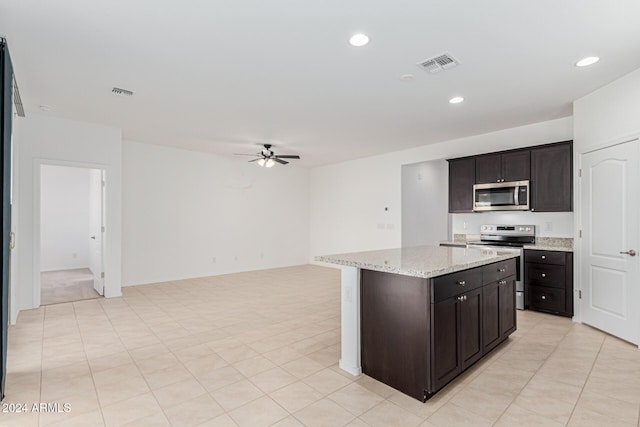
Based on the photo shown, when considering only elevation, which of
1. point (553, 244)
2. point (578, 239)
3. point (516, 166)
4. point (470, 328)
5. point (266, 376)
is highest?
point (516, 166)

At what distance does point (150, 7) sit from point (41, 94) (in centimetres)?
270

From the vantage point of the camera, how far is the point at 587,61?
3023 millimetres

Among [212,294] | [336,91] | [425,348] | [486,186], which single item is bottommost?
[212,294]

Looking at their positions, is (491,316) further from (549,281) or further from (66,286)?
(66,286)

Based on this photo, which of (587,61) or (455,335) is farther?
(587,61)

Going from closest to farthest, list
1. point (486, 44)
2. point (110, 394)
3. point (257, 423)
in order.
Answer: point (257, 423) < point (110, 394) < point (486, 44)

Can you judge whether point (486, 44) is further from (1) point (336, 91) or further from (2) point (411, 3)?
(1) point (336, 91)

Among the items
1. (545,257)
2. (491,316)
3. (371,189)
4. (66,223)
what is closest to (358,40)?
(491,316)

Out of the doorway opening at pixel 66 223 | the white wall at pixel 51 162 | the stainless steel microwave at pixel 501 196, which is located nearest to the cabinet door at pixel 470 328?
the stainless steel microwave at pixel 501 196

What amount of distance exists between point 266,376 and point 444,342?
1.46 m

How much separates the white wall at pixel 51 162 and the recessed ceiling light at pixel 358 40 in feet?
14.6

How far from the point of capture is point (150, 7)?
87.4 inches

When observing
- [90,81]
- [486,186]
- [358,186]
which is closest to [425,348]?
[486,186]

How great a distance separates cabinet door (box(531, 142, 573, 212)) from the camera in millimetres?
4336
